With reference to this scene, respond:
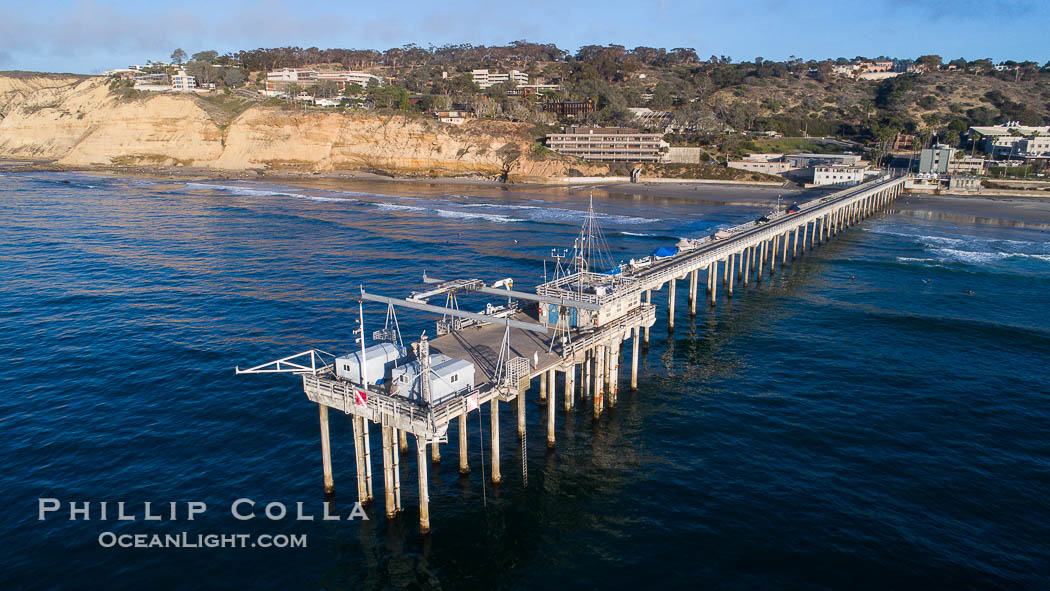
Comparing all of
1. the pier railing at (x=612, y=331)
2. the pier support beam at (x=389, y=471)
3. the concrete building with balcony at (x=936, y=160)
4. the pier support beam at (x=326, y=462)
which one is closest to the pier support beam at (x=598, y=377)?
the pier railing at (x=612, y=331)

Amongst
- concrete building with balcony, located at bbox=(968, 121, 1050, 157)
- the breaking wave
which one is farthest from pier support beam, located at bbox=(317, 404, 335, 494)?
concrete building with balcony, located at bbox=(968, 121, 1050, 157)

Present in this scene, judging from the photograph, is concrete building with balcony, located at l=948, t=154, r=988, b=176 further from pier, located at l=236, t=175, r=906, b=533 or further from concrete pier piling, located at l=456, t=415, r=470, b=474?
concrete pier piling, located at l=456, t=415, r=470, b=474

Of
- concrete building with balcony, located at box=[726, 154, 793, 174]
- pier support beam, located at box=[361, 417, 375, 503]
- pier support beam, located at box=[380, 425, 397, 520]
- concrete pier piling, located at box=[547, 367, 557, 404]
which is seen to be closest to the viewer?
pier support beam, located at box=[380, 425, 397, 520]

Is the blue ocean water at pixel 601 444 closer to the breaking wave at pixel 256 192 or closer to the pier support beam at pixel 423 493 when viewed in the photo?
the pier support beam at pixel 423 493

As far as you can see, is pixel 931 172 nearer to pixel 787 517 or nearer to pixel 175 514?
pixel 787 517

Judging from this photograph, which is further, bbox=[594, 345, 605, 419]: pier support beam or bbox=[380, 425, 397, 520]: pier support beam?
bbox=[594, 345, 605, 419]: pier support beam

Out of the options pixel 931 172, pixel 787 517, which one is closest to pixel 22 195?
pixel 787 517
